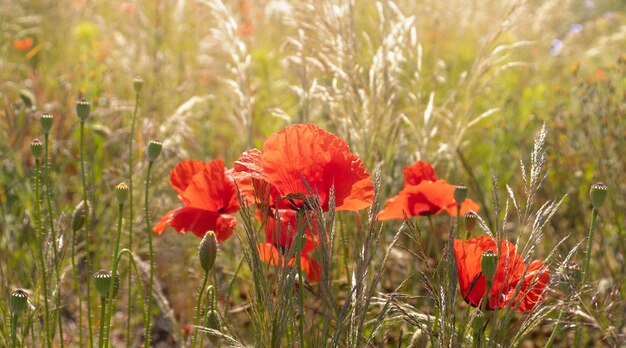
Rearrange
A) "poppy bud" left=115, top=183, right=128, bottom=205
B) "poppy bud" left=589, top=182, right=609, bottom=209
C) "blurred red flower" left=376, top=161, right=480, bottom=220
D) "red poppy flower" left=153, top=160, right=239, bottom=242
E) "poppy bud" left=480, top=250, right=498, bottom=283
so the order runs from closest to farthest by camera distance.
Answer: "poppy bud" left=480, top=250, right=498, bottom=283, "poppy bud" left=589, top=182, right=609, bottom=209, "poppy bud" left=115, top=183, right=128, bottom=205, "red poppy flower" left=153, top=160, right=239, bottom=242, "blurred red flower" left=376, top=161, right=480, bottom=220

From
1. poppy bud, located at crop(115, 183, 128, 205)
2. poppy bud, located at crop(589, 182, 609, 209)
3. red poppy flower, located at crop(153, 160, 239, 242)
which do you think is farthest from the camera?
red poppy flower, located at crop(153, 160, 239, 242)

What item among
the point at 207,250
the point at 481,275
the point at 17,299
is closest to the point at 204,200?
the point at 207,250

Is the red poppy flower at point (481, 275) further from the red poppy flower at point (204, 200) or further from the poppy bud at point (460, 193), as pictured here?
the red poppy flower at point (204, 200)

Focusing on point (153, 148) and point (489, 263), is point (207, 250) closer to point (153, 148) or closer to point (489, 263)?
point (153, 148)

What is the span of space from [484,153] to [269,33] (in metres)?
2.06

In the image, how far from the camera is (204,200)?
1612 millimetres

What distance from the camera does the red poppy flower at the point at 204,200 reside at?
1.59 metres

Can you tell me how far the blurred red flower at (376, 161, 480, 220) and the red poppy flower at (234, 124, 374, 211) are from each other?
1.21 feet

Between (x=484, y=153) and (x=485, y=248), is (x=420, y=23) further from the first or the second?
(x=485, y=248)

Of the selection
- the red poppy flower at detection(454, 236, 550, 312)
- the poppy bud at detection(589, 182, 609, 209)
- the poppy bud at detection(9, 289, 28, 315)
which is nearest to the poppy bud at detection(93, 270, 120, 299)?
the poppy bud at detection(9, 289, 28, 315)

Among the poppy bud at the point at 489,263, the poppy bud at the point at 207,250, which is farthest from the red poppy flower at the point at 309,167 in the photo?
the poppy bud at the point at 489,263

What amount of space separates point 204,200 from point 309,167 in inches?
13.3

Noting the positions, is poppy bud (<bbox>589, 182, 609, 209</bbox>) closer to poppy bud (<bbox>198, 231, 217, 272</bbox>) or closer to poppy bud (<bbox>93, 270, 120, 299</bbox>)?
poppy bud (<bbox>198, 231, 217, 272</bbox>)

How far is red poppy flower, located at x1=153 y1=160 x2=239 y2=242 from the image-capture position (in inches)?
62.7
